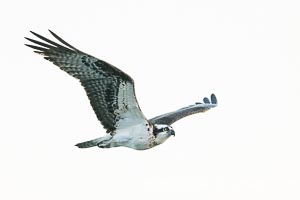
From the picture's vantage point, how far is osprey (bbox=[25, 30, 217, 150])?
1567 cm

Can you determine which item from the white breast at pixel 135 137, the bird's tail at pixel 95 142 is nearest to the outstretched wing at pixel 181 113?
the white breast at pixel 135 137

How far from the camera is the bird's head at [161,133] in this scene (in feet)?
54.9

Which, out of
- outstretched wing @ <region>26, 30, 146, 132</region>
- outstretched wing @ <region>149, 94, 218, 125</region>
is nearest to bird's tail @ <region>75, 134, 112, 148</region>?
outstretched wing @ <region>26, 30, 146, 132</region>

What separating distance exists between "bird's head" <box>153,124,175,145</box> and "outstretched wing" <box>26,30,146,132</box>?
428 mm

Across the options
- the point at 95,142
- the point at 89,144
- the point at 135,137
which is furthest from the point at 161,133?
the point at 89,144

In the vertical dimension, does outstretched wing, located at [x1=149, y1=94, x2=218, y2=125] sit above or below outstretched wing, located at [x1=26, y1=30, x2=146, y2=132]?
below

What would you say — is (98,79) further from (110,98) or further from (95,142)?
(95,142)

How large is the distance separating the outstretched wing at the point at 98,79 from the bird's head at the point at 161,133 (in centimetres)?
43

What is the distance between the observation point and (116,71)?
51.0 ft

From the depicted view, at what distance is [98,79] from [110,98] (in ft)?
1.61

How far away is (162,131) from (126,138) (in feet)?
2.24

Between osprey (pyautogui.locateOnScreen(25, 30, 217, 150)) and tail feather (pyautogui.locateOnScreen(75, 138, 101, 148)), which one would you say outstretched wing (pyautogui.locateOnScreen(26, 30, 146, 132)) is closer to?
osprey (pyautogui.locateOnScreen(25, 30, 217, 150))

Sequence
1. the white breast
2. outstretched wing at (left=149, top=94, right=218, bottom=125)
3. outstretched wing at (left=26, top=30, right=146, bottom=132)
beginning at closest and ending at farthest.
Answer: outstretched wing at (left=26, top=30, right=146, bottom=132) → the white breast → outstretched wing at (left=149, top=94, right=218, bottom=125)

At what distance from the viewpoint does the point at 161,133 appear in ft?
55.0
